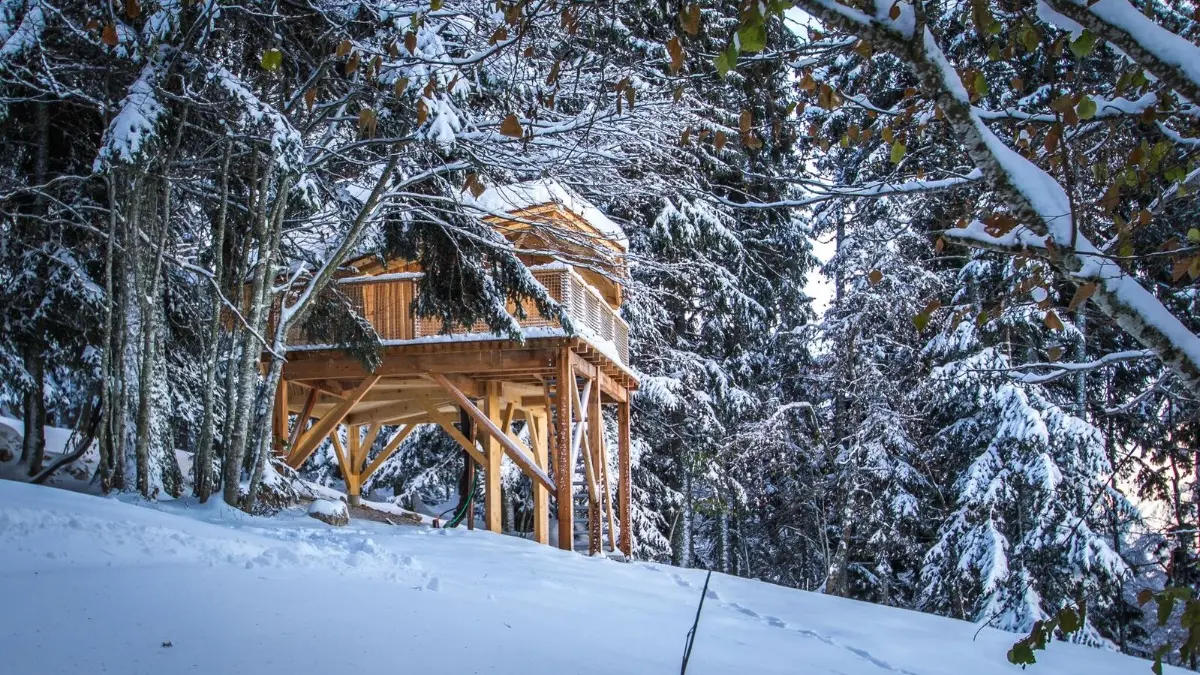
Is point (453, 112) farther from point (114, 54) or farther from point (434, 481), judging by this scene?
point (434, 481)

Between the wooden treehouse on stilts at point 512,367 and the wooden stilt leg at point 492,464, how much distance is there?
0.07ft

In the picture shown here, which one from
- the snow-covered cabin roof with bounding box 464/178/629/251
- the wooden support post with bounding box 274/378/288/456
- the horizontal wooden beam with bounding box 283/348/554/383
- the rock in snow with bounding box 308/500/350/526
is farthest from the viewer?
the wooden support post with bounding box 274/378/288/456

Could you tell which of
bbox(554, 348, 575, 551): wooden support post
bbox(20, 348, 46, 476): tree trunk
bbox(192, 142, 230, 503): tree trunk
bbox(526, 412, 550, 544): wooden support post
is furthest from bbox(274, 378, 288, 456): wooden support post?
bbox(192, 142, 230, 503): tree trunk

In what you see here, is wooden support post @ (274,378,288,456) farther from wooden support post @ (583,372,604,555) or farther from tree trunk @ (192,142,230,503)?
tree trunk @ (192,142,230,503)

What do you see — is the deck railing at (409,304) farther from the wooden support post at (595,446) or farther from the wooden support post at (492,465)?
the wooden support post at (492,465)

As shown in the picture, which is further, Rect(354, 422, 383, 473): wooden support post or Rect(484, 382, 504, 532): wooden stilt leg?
Rect(354, 422, 383, 473): wooden support post

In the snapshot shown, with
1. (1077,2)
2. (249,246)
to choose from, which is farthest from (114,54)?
(1077,2)

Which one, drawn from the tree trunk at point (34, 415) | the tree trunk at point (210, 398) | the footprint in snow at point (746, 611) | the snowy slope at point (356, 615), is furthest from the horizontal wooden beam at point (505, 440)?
the footprint in snow at point (746, 611)

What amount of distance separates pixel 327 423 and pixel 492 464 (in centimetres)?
268

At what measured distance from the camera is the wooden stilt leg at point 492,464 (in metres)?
15.9

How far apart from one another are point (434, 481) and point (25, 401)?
15.3 m

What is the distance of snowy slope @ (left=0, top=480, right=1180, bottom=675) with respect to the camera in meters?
4.08

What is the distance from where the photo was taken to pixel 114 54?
8.05 metres

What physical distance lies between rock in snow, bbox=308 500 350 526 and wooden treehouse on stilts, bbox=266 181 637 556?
2.38m
